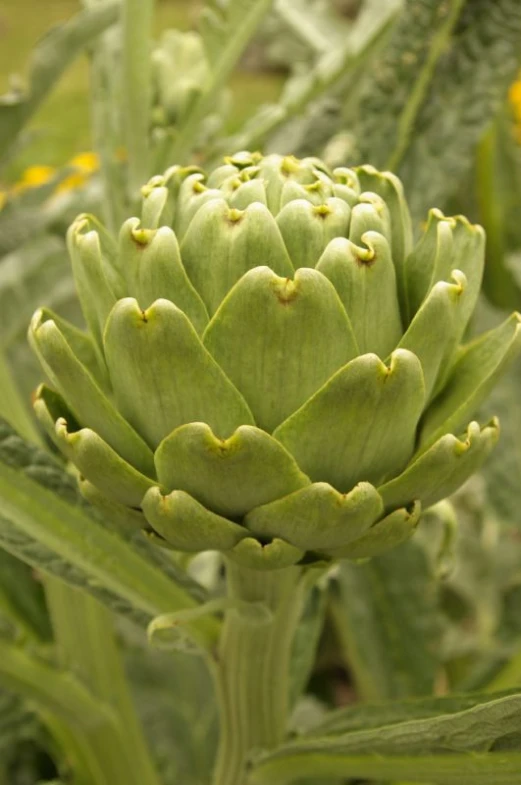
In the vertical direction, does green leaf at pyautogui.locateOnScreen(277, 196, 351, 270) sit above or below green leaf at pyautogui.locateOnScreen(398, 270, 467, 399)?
above

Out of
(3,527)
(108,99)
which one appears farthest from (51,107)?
(3,527)

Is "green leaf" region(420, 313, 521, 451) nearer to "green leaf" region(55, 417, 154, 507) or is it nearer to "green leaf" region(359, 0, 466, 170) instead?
"green leaf" region(55, 417, 154, 507)

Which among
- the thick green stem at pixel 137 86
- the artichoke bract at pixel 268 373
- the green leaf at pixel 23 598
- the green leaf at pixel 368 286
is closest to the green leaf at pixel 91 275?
the artichoke bract at pixel 268 373

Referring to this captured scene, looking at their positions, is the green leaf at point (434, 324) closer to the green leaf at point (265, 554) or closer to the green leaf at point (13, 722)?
the green leaf at point (265, 554)

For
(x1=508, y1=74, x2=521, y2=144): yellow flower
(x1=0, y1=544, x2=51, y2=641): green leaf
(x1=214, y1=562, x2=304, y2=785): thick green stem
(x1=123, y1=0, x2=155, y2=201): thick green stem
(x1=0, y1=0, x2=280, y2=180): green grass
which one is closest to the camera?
(x1=214, y1=562, x2=304, y2=785): thick green stem

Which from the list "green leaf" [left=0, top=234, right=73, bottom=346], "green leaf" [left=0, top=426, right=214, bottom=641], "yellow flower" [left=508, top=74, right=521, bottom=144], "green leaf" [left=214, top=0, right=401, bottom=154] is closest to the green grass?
"yellow flower" [left=508, top=74, right=521, bottom=144]

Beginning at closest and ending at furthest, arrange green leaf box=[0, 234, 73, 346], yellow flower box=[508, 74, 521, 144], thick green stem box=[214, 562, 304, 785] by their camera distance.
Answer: thick green stem box=[214, 562, 304, 785], green leaf box=[0, 234, 73, 346], yellow flower box=[508, 74, 521, 144]

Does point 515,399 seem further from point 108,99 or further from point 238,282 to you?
point 238,282

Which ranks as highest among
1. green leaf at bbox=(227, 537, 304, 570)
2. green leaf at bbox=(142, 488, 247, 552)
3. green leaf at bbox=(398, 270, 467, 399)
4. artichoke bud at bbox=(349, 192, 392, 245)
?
artichoke bud at bbox=(349, 192, 392, 245)
